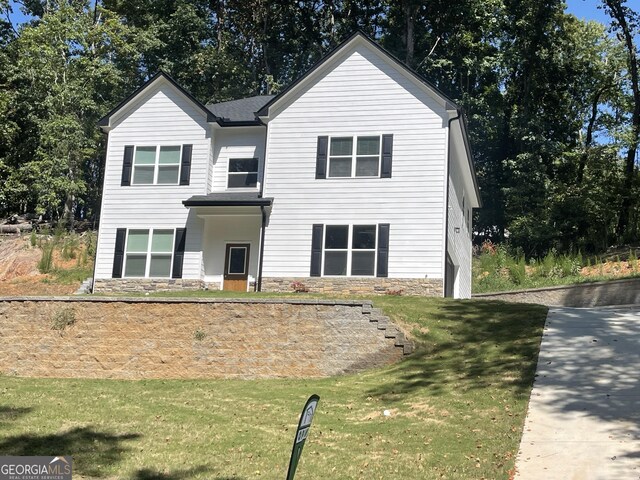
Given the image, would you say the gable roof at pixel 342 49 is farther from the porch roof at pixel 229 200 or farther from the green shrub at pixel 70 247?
the green shrub at pixel 70 247

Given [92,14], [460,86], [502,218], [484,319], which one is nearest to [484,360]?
[484,319]

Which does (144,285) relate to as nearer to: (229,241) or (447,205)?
(229,241)

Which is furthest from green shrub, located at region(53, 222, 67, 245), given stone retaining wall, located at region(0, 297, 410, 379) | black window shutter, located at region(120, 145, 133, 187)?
stone retaining wall, located at region(0, 297, 410, 379)

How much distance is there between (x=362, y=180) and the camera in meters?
22.6

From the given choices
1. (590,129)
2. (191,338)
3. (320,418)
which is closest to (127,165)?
(191,338)

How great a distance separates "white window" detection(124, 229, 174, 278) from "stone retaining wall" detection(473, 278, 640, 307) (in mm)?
12274

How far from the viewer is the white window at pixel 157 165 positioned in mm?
24812

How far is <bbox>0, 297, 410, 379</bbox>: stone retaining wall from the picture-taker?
51.6ft

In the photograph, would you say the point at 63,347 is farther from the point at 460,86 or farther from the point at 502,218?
the point at 460,86

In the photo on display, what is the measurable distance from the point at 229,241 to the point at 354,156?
16.6ft

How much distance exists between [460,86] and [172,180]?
2324 cm

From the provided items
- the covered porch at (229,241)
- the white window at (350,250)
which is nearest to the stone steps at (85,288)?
the covered porch at (229,241)

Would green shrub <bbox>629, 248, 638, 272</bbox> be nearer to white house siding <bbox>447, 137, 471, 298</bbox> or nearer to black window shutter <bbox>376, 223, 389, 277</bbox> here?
white house siding <bbox>447, 137, 471, 298</bbox>

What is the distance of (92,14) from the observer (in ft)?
144
